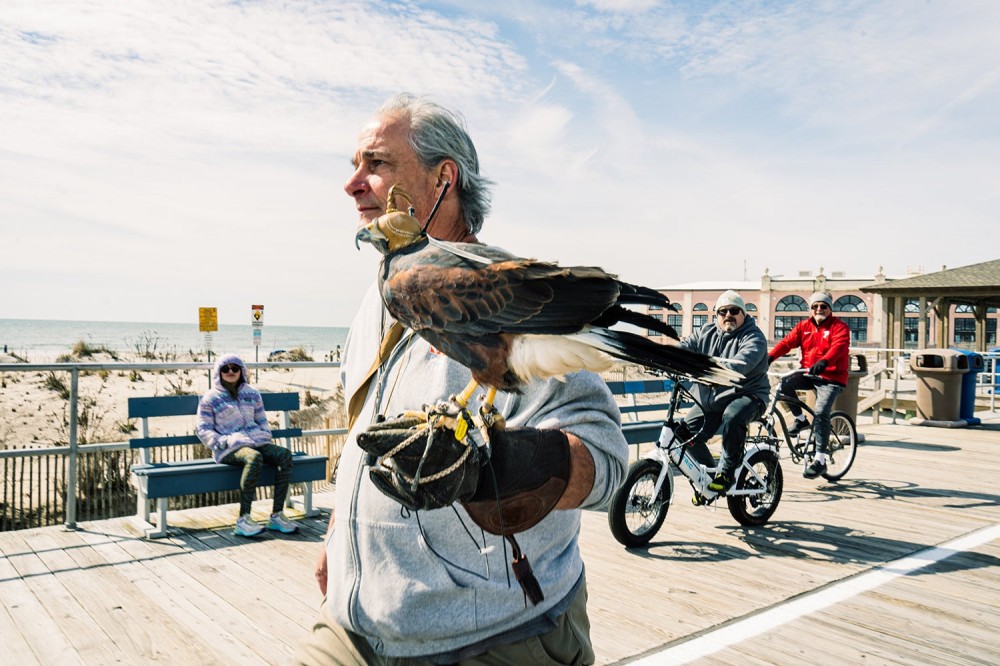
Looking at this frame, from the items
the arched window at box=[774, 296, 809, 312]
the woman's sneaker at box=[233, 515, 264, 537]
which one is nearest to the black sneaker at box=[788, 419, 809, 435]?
the woman's sneaker at box=[233, 515, 264, 537]

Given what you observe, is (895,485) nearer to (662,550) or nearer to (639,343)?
(662,550)

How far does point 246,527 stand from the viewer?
19.0 ft

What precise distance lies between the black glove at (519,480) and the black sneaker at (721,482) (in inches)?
201

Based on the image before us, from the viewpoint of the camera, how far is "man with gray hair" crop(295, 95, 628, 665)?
1517mm

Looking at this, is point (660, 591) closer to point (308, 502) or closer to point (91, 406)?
point (308, 502)

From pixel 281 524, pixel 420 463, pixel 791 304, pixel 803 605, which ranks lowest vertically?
pixel 803 605

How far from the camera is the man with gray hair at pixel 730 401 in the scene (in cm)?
607

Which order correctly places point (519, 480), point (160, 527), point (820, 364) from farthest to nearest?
point (820, 364) < point (160, 527) < point (519, 480)

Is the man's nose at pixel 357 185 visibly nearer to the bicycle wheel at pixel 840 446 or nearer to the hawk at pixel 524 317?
the hawk at pixel 524 317

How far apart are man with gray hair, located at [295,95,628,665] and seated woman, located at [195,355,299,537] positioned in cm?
443

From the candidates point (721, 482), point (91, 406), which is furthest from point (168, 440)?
point (91, 406)

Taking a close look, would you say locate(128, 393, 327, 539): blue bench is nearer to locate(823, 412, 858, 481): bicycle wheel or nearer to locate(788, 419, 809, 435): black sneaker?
locate(788, 419, 809, 435): black sneaker

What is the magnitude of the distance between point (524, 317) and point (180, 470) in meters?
5.09

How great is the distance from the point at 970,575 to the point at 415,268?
5520mm
